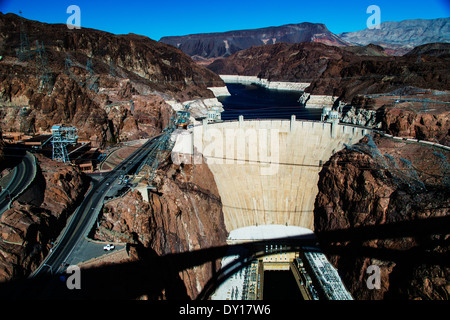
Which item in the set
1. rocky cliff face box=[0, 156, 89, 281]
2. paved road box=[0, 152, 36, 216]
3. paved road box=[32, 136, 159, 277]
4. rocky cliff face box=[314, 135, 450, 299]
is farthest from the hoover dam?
paved road box=[0, 152, 36, 216]

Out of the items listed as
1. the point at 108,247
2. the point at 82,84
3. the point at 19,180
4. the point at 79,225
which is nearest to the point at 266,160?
the point at 79,225

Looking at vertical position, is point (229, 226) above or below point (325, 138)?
below

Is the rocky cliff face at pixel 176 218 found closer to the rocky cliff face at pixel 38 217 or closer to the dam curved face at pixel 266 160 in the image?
the dam curved face at pixel 266 160

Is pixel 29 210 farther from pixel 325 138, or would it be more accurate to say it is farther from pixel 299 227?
pixel 325 138

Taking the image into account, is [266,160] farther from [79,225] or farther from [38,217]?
[38,217]
